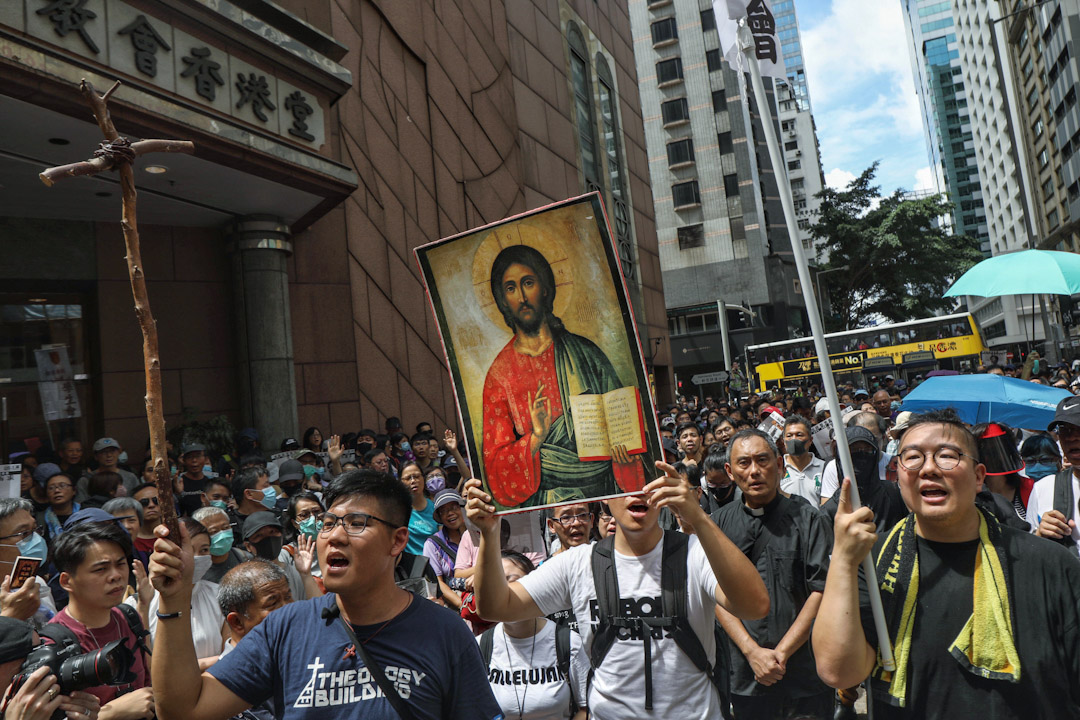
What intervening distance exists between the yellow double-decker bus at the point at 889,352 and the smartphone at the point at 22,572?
→ 105ft

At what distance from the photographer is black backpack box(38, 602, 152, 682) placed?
2879 mm

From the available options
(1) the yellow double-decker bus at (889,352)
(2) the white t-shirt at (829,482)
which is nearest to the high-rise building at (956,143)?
(1) the yellow double-decker bus at (889,352)

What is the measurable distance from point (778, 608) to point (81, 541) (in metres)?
3.20

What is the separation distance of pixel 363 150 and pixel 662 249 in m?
38.8

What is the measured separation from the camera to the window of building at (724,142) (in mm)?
49781

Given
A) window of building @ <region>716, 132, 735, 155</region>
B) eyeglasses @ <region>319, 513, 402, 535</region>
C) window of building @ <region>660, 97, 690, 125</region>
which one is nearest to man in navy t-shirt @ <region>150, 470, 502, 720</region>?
eyeglasses @ <region>319, 513, 402, 535</region>

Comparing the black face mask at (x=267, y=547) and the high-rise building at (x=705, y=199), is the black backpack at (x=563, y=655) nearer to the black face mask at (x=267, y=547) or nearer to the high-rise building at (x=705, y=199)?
the black face mask at (x=267, y=547)

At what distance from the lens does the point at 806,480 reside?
261 inches

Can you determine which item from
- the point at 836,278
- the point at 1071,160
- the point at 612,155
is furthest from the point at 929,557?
the point at 1071,160

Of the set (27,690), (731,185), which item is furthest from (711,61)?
(27,690)

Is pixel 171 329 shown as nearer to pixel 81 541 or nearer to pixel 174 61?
pixel 174 61

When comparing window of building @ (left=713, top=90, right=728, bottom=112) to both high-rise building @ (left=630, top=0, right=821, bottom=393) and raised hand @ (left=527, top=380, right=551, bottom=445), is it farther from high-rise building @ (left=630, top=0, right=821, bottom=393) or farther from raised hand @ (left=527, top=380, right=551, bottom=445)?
raised hand @ (left=527, top=380, right=551, bottom=445)

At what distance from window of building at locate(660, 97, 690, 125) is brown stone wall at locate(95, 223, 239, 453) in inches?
1678

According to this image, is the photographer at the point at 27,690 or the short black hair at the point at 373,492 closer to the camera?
the photographer at the point at 27,690
